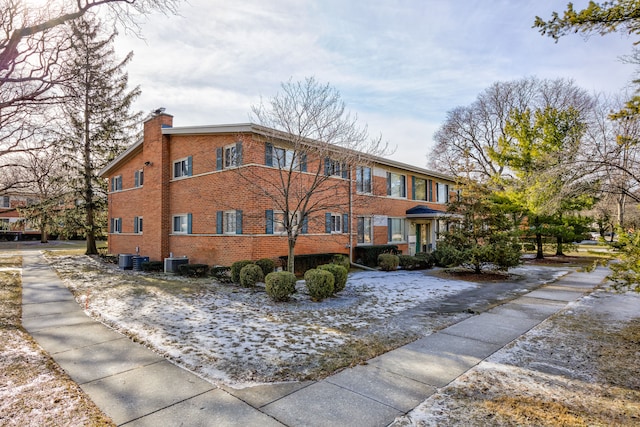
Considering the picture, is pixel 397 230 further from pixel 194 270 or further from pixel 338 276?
pixel 194 270

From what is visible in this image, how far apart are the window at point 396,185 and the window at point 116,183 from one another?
1754 cm

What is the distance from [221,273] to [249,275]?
8.62ft

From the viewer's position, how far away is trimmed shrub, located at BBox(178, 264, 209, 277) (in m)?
14.8

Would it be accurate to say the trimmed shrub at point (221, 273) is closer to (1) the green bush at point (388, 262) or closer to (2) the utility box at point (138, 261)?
(2) the utility box at point (138, 261)

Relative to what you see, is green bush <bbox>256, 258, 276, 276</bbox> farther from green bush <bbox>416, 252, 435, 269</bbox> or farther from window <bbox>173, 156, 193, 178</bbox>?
green bush <bbox>416, 252, 435, 269</bbox>

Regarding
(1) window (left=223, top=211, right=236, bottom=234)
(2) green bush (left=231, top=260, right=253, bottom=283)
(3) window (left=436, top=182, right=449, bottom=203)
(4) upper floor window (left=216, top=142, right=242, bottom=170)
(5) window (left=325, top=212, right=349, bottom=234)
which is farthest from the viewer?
(3) window (left=436, top=182, right=449, bottom=203)

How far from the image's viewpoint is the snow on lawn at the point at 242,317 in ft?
17.7

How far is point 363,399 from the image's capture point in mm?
4188

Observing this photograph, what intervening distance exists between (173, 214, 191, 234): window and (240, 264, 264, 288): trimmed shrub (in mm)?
5967

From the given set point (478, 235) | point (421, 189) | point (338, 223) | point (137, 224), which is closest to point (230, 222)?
point (338, 223)

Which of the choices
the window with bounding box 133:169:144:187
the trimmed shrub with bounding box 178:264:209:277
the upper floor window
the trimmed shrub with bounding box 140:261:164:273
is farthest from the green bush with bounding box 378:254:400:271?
the window with bounding box 133:169:144:187

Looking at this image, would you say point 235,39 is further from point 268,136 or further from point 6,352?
point 6,352

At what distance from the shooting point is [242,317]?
8.09 metres

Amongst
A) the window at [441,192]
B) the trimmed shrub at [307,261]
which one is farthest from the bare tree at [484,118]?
the trimmed shrub at [307,261]
